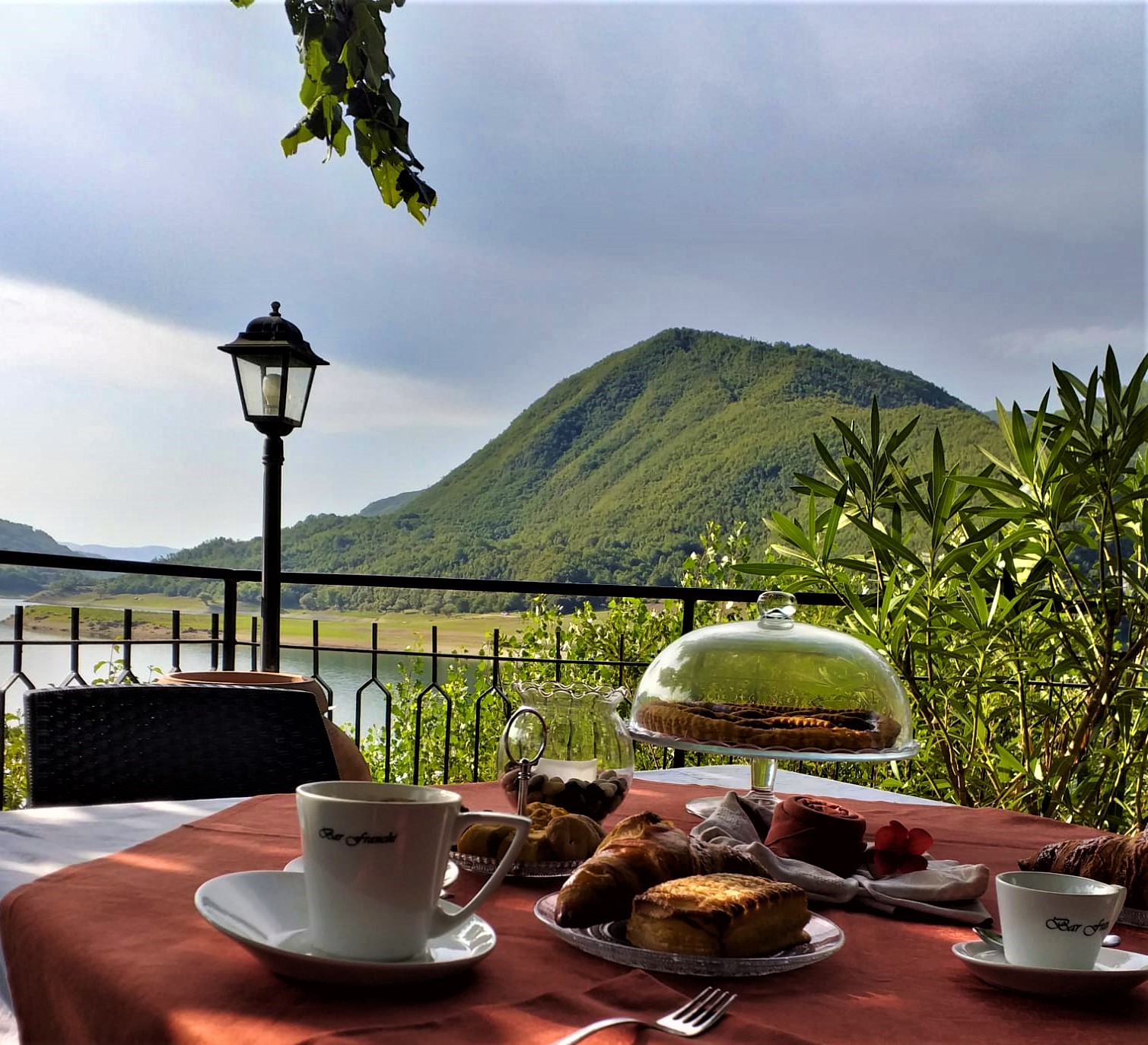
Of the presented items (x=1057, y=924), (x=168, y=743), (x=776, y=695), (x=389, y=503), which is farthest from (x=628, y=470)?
(x=1057, y=924)

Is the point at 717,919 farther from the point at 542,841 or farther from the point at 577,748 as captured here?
the point at 577,748

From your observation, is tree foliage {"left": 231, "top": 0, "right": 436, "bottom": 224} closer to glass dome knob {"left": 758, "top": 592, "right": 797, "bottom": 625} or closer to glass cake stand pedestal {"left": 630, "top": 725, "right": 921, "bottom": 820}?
glass dome knob {"left": 758, "top": 592, "right": 797, "bottom": 625}

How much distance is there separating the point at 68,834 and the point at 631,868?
2.11 ft

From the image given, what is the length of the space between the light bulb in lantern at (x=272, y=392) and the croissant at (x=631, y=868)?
3489mm

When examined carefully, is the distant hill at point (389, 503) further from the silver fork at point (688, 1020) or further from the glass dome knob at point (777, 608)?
the silver fork at point (688, 1020)

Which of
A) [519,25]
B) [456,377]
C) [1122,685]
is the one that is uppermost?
[519,25]

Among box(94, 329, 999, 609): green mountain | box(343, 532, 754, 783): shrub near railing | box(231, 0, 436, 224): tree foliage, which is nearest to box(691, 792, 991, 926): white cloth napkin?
box(231, 0, 436, 224): tree foliage

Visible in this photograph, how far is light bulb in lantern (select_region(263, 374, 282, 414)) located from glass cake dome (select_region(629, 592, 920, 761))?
2.96 m

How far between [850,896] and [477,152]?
44.6 m

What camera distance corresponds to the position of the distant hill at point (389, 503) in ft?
129

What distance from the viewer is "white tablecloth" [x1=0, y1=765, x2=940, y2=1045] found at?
89cm

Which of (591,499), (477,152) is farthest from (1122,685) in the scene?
(477,152)

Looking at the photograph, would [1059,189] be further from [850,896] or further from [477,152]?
[850,896]

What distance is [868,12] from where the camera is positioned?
3356 cm
